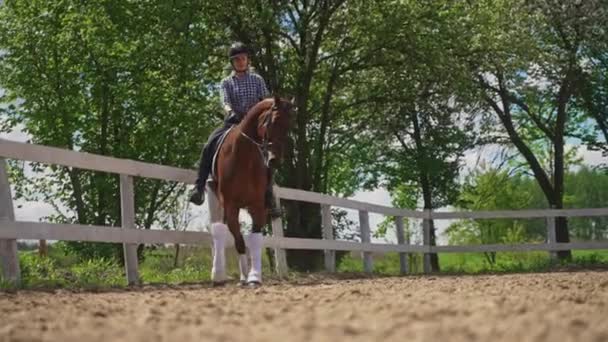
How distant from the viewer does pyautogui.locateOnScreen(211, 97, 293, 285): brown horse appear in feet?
32.3

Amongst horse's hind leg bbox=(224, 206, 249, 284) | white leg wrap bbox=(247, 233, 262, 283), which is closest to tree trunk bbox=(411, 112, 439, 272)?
white leg wrap bbox=(247, 233, 262, 283)

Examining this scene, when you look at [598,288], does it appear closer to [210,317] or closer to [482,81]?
[210,317]

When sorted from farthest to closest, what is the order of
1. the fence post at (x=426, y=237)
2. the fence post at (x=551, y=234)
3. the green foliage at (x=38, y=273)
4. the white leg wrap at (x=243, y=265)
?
the fence post at (x=426, y=237), the fence post at (x=551, y=234), the white leg wrap at (x=243, y=265), the green foliage at (x=38, y=273)

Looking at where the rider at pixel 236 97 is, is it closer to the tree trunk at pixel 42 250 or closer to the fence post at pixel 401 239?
the tree trunk at pixel 42 250

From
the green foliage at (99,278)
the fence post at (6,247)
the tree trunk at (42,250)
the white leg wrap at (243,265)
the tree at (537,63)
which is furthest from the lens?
the tree at (537,63)

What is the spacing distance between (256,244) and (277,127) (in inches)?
69.3

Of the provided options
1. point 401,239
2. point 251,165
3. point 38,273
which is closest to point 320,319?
point 251,165

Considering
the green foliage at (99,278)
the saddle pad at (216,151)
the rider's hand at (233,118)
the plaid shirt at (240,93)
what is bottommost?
the green foliage at (99,278)

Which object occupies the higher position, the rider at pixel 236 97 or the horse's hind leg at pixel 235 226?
the rider at pixel 236 97

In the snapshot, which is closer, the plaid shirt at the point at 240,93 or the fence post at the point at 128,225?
the fence post at the point at 128,225

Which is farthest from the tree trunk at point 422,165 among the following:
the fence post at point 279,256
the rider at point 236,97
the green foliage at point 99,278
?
the rider at point 236,97

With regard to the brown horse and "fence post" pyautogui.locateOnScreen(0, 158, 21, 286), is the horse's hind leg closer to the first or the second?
the brown horse

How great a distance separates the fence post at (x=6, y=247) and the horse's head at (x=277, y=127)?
279 centimetres

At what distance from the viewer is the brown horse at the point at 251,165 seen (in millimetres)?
9852
